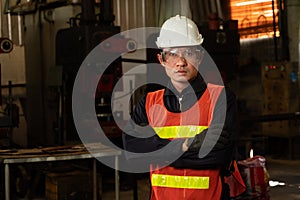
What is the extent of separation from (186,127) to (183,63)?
0.19 meters

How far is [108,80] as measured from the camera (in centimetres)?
407

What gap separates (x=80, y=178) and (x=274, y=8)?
3515 millimetres

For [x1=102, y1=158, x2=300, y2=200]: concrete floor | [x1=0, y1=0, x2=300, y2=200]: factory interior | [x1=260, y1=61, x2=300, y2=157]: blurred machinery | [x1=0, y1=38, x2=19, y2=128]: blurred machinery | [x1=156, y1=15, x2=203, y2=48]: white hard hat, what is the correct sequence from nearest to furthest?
[x1=156, y1=15, x2=203, y2=48]: white hard hat
[x1=0, y1=0, x2=300, y2=200]: factory interior
[x1=102, y1=158, x2=300, y2=200]: concrete floor
[x1=0, y1=38, x2=19, y2=128]: blurred machinery
[x1=260, y1=61, x2=300, y2=157]: blurred machinery

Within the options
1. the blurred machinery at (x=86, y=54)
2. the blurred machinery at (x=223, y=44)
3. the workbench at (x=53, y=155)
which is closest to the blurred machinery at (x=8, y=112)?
the blurred machinery at (x=86, y=54)

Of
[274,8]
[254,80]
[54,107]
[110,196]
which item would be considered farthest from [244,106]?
[110,196]

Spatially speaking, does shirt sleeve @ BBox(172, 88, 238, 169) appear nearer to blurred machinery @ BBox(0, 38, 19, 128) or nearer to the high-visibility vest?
the high-visibility vest

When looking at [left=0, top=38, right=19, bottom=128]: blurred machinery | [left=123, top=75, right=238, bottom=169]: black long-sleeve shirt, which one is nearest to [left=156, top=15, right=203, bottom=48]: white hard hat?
[left=123, top=75, right=238, bottom=169]: black long-sleeve shirt

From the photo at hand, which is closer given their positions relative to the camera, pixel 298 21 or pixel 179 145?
pixel 179 145

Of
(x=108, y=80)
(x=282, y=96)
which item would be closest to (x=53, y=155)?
(x=108, y=80)

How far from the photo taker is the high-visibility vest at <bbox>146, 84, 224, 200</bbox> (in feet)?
4.90

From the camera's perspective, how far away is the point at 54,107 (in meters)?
5.12

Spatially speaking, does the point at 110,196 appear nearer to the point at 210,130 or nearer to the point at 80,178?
the point at 80,178

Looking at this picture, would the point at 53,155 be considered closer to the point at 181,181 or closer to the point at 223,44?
the point at 181,181

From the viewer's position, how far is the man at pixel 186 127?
4.78ft
